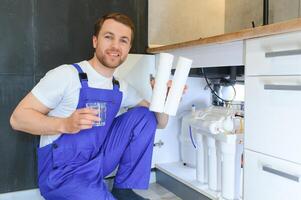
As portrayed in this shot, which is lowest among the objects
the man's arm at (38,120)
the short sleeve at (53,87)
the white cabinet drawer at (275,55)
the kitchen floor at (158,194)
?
the kitchen floor at (158,194)

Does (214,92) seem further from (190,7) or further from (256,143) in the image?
(256,143)

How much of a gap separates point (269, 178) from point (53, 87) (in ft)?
2.98

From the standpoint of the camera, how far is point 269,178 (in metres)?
1.11

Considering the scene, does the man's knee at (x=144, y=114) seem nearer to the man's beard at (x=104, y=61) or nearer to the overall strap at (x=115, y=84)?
the overall strap at (x=115, y=84)

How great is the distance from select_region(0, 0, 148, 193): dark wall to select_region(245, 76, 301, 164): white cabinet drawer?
105cm

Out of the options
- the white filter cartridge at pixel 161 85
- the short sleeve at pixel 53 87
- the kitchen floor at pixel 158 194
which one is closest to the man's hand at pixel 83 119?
the short sleeve at pixel 53 87

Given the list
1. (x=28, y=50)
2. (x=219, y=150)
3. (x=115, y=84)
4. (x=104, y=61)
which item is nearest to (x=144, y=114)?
(x=115, y=84)

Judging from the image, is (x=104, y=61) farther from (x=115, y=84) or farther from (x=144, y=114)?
(x=144, y=114)

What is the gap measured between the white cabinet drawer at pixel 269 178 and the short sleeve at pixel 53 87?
2.63ft

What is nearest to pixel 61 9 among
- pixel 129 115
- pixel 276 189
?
pixel 129 115

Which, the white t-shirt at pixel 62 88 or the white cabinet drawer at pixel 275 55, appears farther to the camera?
the white t-shirt at pixel 62 88

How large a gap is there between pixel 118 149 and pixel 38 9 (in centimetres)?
92

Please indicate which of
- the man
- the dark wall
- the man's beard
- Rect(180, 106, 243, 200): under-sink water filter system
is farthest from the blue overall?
the dark wall

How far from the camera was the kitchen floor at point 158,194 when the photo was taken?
1.73 metres
